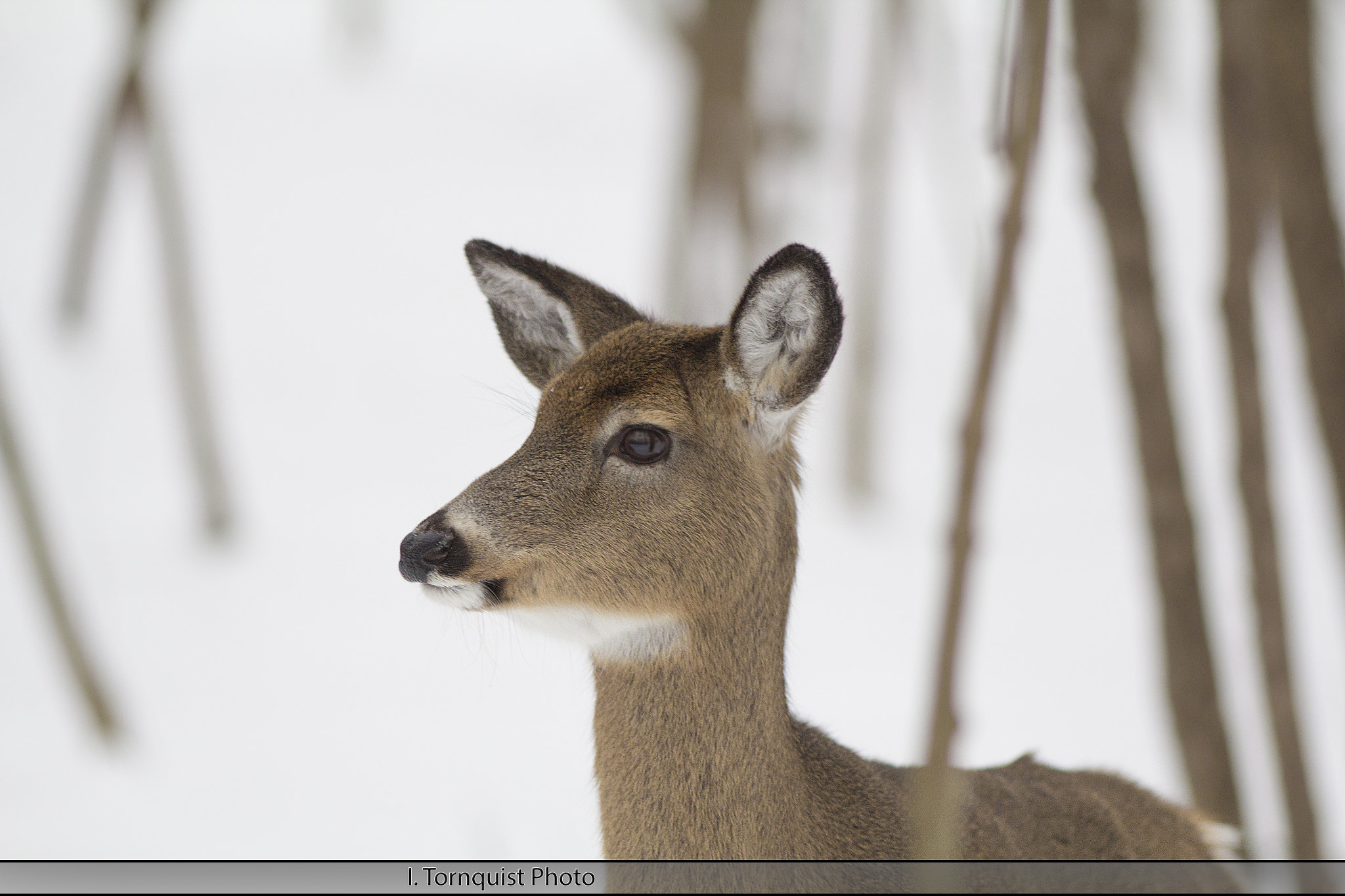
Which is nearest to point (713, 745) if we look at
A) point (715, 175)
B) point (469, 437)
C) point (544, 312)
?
point (544, 312)

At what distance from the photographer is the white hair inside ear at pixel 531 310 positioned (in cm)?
192

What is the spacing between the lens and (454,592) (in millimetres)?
1619

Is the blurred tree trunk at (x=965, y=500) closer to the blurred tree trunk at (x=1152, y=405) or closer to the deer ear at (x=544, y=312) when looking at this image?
the deer ear at (x=544, y=312)

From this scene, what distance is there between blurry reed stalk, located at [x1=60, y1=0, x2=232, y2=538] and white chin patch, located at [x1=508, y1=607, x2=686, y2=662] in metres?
3.17

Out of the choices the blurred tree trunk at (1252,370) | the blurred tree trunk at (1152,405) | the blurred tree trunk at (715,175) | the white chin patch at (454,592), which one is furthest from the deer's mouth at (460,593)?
the blurred tree trunk at (715,175)

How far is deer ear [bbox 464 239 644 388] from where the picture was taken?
6.29ft

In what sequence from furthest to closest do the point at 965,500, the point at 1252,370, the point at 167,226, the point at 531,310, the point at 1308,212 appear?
the point at 167,226 → the point at 1308,212 → the point at 1252,370 → the point at 531,310 → the point at 965,500

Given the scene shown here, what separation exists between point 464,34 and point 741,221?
26.2ft

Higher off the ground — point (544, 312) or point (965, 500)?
point (544, 312)

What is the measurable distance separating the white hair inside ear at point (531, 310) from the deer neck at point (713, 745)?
49cm

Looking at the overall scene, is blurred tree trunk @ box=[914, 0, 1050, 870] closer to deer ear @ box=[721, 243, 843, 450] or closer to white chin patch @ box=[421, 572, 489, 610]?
deer ear @ box=[721, 243, 843, 450]

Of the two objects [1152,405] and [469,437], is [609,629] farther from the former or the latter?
[469,437]

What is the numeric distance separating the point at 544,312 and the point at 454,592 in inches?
21.2

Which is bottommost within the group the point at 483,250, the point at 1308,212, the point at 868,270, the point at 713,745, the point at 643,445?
the point at 713,745
